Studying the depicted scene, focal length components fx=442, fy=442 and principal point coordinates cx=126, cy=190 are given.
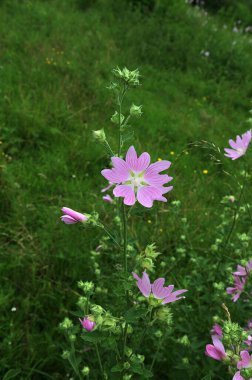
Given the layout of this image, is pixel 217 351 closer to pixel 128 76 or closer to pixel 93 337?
pixel 93 337

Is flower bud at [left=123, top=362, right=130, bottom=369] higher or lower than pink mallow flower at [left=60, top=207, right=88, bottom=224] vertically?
lower

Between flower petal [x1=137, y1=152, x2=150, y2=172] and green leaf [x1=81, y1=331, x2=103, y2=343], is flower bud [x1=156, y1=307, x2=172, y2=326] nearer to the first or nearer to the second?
green leaf [x1=81, y1=331, x2=103, y2=343]

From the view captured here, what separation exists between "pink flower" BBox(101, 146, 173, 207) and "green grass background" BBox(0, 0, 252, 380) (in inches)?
21.9

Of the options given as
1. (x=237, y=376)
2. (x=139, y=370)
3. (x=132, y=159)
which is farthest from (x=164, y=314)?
(x=132, y=159)

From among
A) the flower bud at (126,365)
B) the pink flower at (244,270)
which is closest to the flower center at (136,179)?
the flower bud at (126,365)

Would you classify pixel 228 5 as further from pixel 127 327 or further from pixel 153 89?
pixel 127 327

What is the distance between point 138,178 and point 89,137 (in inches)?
97.4

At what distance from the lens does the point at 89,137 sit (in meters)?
3.80

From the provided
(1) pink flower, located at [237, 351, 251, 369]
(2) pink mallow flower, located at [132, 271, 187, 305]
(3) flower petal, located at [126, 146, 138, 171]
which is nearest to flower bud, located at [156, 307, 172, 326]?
(2) pink mallow flower, located at [132, 271, 187, 305]

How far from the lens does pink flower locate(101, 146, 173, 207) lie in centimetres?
132

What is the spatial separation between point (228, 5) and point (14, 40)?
570cm

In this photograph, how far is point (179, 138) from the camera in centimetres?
431

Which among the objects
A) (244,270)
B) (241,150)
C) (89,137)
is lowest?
(89,137)

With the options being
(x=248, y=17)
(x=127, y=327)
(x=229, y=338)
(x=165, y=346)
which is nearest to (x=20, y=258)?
(x=165, y=346)
